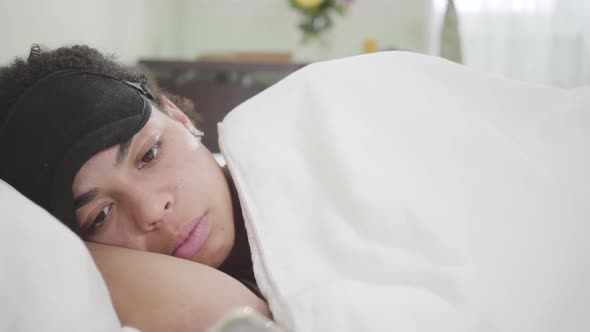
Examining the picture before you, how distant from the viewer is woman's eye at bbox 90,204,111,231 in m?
0.74

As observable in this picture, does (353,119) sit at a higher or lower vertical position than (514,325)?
higher

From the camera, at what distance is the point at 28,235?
0.53 metres

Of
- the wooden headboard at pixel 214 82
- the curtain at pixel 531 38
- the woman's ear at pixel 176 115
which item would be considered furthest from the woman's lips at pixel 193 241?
the curtain at pixel 531 38

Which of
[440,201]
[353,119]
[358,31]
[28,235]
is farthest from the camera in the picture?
[358,31]

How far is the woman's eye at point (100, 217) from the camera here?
74cm

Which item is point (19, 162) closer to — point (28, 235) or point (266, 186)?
point (28, 235)

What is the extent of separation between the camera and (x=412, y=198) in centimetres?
65

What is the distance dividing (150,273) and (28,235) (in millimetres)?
134

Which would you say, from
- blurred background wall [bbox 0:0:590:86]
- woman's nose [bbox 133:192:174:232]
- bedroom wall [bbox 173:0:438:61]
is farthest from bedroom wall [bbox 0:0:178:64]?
woman's nose [bbox 133:192:174:232]

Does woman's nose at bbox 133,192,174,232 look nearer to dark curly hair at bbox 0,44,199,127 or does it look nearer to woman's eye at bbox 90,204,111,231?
woman's eye at bbox 90,204,111,231

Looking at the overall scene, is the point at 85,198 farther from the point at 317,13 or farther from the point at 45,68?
the point at 317,13

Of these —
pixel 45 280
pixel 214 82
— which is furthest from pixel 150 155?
pixel 214 82

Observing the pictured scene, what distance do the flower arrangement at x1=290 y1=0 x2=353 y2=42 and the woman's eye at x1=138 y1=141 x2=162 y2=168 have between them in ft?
7.97

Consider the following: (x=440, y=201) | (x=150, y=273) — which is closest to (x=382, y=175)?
(x=440, y=201)
